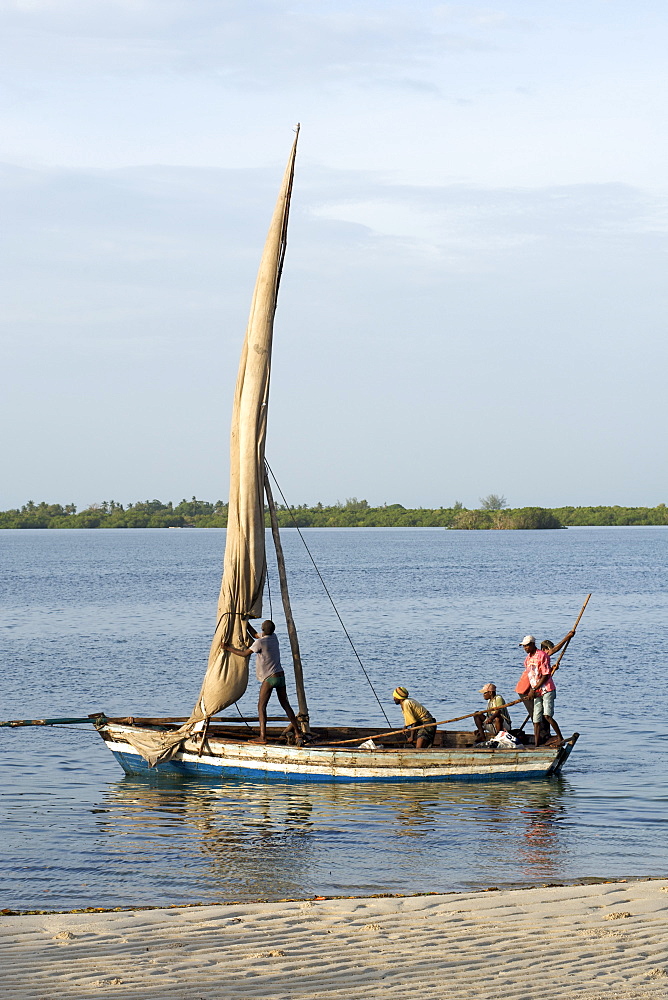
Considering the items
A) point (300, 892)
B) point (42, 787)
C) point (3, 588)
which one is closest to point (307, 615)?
point (3, 588)

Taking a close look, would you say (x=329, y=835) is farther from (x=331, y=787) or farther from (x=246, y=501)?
(x=246, y=501)

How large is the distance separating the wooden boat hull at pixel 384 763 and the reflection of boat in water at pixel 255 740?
15mm

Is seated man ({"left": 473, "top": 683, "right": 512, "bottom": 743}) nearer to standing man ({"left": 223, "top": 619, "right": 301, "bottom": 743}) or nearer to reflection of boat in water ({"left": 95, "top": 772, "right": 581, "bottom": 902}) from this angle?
reflection of boat in water ({"left": 95, "top": 772, "right": 581, "bottom": 902})

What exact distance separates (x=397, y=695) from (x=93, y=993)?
989cm

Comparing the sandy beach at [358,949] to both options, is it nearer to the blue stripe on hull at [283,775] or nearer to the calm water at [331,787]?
the calm water at [331,787]

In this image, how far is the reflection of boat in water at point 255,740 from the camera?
17000mm

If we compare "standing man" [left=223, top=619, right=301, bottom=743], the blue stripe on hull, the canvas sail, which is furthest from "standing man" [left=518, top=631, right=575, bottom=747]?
the canvas sail

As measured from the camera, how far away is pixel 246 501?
57.5 feet

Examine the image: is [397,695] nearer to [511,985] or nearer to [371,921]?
[371,921]

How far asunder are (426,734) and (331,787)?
1662 millimetres

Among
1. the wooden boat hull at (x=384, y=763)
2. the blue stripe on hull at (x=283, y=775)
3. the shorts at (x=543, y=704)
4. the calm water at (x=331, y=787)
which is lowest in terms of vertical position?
the calm water at (x=331, y=787)

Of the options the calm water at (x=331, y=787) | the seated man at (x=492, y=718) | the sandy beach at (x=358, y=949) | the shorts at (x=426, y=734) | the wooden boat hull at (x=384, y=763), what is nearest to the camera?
the sandy beach at (x=358, y=949)

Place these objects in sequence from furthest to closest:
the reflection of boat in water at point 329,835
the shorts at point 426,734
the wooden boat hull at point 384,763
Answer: the shorts at point 426,734, the wooden boat hull at point 384,763, the reflection of boat in water at point 329,835


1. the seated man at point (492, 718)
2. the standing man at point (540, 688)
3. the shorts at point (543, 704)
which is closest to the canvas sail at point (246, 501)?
the seated man at point (492, 718)
